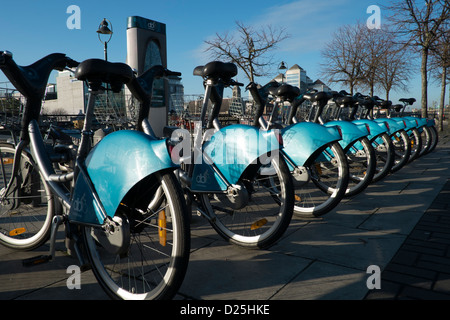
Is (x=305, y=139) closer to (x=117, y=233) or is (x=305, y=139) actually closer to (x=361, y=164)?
(x=361, y=164)

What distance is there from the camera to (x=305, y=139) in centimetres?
342

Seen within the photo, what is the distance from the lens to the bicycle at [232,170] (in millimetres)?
2689

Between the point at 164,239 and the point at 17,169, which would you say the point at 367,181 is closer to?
the point at 164,239

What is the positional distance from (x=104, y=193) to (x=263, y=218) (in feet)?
5.22

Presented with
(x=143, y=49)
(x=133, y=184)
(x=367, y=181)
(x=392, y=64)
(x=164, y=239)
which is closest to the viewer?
(x=133, y=184)

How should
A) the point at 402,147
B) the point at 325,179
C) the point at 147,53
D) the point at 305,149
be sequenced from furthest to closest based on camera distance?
the point at 147,53, the point at 402,147, the point at 325,179, the point at 305,149

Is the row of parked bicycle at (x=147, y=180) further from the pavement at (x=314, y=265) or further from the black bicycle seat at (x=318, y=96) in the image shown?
the black bicycle seat at (x=318, y=96)

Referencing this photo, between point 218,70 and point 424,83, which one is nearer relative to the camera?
point 218,70

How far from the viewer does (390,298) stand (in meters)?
2.00

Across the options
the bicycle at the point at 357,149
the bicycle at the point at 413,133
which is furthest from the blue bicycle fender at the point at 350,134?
the bicycle at the point at 413,133

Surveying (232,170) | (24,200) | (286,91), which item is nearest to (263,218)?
(232,170)

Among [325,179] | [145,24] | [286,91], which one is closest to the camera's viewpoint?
[286,91]
